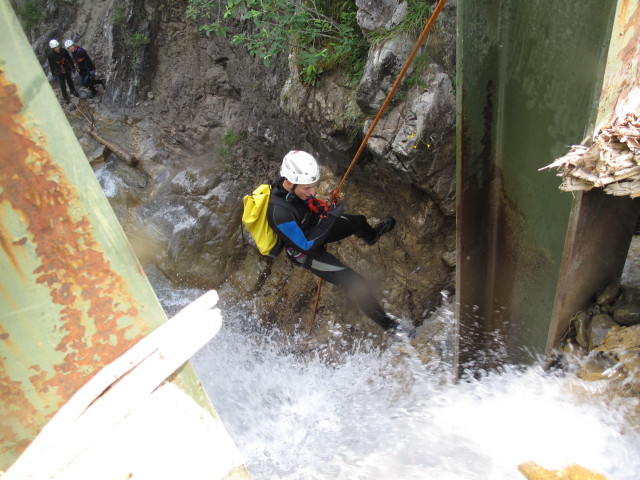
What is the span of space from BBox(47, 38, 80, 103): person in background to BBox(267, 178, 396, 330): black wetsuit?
256 inches

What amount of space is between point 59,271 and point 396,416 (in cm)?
318

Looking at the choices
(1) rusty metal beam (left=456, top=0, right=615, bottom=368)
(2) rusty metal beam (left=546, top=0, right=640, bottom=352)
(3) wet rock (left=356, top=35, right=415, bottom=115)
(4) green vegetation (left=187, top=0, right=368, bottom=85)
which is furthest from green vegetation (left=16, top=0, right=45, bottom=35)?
(2) rusty metal beam (left=546, top=0, right=640, bottom=352)

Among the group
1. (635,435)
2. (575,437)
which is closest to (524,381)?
(575,437)

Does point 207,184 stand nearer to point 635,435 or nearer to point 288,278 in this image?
point 288,278

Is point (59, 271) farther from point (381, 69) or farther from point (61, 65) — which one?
point (61, 65)

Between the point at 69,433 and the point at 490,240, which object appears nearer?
the point at 69,433

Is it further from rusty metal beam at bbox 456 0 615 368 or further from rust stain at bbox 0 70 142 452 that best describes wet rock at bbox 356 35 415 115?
rust stain at bbox 0 70 142 452

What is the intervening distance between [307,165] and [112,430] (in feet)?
10.3

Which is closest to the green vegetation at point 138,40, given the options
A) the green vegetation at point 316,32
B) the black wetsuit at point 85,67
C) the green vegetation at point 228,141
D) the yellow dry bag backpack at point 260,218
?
the black wetsuit at point 85,67

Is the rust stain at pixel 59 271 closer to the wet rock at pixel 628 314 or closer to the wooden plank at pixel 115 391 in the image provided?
the wooden plank at pixel 115 391

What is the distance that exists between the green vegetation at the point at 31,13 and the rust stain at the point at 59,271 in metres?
10.5

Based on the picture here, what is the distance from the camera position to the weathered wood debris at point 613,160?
1.79 m

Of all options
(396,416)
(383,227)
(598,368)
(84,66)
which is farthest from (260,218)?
(84,66)

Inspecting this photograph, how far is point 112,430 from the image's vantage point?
3.53 ft
